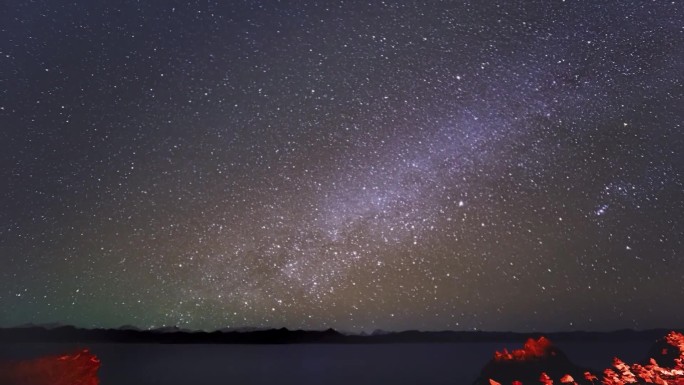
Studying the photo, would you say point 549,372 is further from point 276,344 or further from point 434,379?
point 276,344

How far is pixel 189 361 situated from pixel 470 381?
57538 mm

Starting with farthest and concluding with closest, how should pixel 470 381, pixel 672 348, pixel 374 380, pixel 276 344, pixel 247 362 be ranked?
1. pixel 276 344
2. pixel 247 362
3. pixel 374 380
4. pixel 470 381
5. pixel 672 348

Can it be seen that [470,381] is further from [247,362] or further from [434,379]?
[247,362]

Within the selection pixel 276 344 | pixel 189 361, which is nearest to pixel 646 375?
pixel 189 361

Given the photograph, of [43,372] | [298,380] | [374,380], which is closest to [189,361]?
[298,380]

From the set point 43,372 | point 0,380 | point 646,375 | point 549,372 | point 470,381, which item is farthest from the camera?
point 470,381

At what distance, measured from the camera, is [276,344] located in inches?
5886

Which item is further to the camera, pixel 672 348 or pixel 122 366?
pixel 122 366

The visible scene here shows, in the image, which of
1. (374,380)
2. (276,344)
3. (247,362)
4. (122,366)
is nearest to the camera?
(374,380)

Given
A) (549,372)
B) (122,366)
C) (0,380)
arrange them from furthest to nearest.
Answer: (122,366) → (549,372) → (0,380)

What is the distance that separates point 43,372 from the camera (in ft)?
109

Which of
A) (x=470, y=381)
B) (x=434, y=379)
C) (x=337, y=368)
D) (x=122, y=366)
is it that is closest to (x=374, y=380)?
(x=434, y=379)

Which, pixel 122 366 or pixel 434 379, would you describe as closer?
pixel 434 379

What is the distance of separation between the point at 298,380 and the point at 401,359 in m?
33.3
